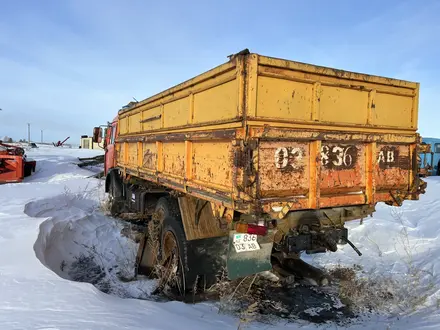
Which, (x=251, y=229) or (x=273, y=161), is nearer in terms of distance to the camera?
(x=273, y=161)

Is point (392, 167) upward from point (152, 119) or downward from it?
downward

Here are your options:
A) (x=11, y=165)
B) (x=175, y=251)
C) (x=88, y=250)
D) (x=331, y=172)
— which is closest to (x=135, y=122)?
(x=88, y=250)

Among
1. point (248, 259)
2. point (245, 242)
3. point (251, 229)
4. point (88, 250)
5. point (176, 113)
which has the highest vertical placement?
point (176, 113)

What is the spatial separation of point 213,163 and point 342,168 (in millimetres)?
1320

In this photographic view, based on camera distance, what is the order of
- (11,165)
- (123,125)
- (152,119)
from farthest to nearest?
(11,165) → (123,125) → (152,119)

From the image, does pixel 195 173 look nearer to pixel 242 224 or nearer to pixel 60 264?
pixel 242 224

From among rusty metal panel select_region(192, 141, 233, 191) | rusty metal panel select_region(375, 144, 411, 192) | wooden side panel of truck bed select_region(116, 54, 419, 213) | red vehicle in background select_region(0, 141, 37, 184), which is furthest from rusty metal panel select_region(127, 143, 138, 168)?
red vehicle in background select_region(0, 141, 37, 184)

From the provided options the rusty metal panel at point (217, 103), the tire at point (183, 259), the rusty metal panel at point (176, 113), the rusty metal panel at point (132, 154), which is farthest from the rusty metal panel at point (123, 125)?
the rusty metal panel at point (217, 103)

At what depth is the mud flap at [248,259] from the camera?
3.19 m

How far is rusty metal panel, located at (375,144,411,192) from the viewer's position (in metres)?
3.64

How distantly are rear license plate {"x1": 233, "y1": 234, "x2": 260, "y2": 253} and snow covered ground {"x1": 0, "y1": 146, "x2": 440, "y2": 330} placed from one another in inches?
27.0

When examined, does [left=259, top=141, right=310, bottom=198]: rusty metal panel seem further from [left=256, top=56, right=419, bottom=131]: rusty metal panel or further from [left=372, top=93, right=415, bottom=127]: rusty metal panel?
[left=372, top=93, right=415, bottom=127]: rusty metal panel

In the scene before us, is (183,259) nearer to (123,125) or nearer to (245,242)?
(245,242)

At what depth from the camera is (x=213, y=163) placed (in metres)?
3.23
